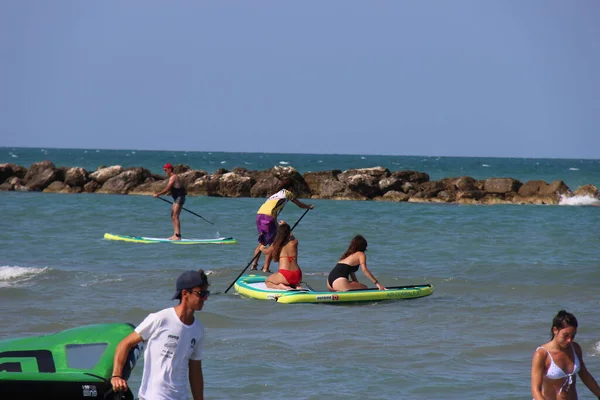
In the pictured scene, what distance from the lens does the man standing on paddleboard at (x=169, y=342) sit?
540 centimetres

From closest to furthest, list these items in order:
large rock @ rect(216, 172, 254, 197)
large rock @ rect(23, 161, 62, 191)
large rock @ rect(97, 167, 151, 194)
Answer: large rock @ rect(216, 172, 254, 197)
large rock @ rect(97, 167, 151, 194)
large rock @ rect(23, 161, 62, 191)

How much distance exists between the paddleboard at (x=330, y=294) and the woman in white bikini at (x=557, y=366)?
22.1 ft

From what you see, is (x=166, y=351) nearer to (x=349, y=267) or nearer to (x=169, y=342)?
(x=169, y=342)

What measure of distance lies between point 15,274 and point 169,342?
34.4 feet

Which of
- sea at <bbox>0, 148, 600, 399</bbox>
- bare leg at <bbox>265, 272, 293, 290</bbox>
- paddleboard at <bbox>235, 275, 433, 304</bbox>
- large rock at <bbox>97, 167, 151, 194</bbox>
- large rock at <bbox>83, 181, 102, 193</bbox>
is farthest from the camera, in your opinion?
large rock at <bbox>83, 181, 102, 193</bbox>

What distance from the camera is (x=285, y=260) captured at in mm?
13156

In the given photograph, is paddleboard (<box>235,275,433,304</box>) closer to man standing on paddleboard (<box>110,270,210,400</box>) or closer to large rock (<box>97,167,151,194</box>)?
man standing on paddleboard (<box>110,270,210,400</box>)

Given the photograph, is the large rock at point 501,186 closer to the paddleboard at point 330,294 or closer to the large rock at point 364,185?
the large rock at point 364,185

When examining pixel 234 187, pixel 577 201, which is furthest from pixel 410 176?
pixel 234 187

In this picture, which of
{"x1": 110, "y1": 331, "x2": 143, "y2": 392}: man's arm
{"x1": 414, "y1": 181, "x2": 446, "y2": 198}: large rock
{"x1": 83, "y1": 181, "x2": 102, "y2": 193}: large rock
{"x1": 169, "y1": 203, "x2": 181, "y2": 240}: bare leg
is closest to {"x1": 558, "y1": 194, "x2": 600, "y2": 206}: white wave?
{"x1": 414, "y1": 181, "x2": 446, "y2": 198}: large rock

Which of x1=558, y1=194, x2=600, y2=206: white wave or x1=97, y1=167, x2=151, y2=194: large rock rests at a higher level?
x1=558, y1=194, x2=600, y2=206: white wave

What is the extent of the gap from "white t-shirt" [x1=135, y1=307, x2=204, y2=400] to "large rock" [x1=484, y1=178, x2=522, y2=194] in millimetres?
34485

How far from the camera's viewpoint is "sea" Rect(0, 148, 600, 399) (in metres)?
9.02

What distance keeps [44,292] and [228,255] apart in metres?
6.08
